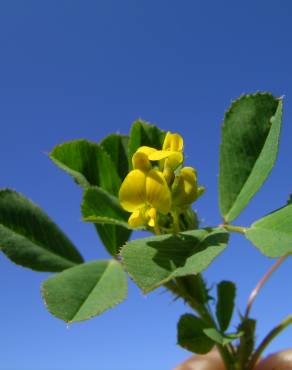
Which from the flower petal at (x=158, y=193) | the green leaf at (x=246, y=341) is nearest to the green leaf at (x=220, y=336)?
the green leaf at (x=246, y=341)

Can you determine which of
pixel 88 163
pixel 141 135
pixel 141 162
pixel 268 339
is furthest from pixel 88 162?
pixel 268 339

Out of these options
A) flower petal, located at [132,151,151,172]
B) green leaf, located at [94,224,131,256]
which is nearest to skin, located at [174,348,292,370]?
green leaf, located at [94,224,131,256]

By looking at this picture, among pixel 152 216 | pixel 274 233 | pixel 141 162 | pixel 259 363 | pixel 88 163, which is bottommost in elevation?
pixel 259 363

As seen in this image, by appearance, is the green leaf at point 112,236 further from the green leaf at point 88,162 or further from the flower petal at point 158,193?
the flower petal at point 158,193

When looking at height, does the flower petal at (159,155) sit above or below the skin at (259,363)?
above

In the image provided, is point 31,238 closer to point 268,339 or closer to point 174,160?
point 174,160
